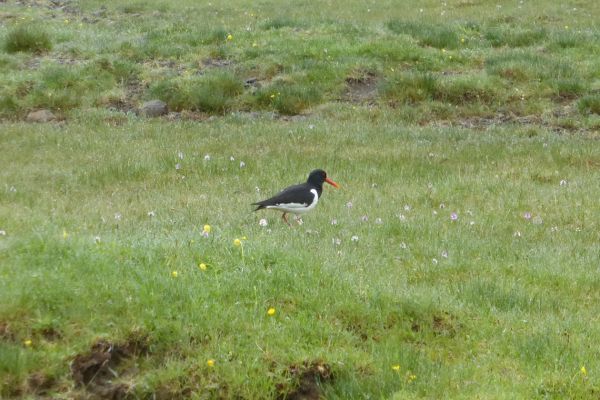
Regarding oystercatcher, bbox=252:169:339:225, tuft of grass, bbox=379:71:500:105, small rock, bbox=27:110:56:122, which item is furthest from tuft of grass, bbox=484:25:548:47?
oystercatcher, bbox=252:169:339:225

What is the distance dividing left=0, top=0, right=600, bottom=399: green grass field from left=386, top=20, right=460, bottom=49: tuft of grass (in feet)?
0.23

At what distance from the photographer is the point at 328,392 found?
7.09 m

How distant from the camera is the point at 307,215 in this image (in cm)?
1184

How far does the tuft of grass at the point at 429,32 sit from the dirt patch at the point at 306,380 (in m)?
18.0

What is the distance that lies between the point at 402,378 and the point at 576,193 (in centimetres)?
710

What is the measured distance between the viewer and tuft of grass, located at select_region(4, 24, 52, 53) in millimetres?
24000

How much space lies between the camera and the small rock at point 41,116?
19703mm

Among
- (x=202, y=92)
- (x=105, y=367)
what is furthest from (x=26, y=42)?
(x=105, y=367)

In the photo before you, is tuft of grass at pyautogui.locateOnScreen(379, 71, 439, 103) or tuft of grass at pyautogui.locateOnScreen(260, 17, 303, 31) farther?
tuft of grass at pyautogui.locateOnScreen(260, 17, 303, 31)

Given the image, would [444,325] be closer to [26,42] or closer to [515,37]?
[515,37]

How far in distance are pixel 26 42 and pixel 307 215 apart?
15.3 meters

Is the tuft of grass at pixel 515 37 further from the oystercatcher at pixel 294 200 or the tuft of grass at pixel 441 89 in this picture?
the oystercatcher at pixel 294 200

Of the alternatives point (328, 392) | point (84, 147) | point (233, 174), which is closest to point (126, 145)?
point (84, 147)

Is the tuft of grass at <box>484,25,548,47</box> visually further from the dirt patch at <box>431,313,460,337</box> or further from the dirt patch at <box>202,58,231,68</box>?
the dirt patch at <box>431,313,460,337</box>
